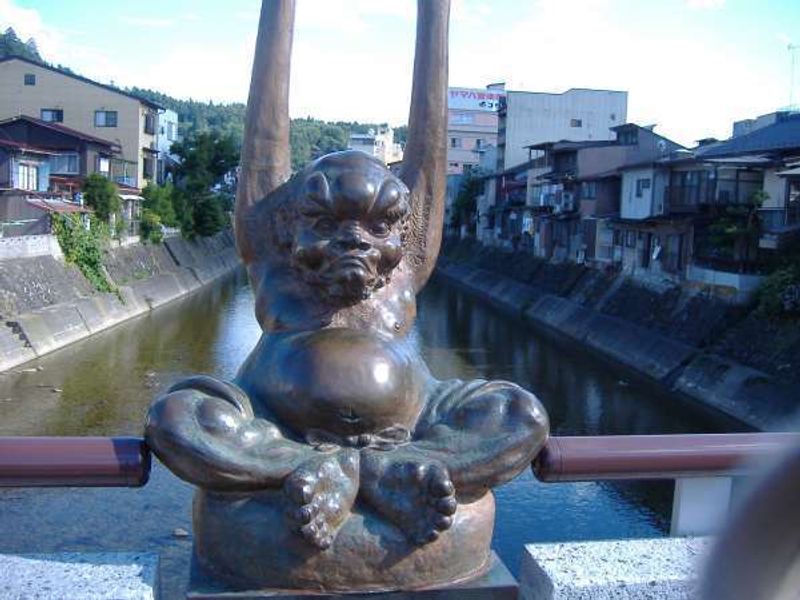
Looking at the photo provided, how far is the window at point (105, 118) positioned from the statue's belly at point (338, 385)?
36.9 metres

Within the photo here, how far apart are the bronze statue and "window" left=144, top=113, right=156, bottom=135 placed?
37383mm

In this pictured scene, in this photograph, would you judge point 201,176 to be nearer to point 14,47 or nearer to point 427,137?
point 14,47

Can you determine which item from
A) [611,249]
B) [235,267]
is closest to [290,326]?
[611,249]

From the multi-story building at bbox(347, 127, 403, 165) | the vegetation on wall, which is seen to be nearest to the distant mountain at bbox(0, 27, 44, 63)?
the multi-story building at bbox(347, 127, 403, 165)

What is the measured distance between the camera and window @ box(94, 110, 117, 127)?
119 ft

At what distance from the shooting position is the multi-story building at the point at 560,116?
42.9 meters

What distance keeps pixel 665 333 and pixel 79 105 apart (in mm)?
26534

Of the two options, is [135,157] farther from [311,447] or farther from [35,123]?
[311,447]

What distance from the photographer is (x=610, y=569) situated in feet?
7.37

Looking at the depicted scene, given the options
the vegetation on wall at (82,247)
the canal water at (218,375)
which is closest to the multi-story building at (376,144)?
the canal water at (218,375)

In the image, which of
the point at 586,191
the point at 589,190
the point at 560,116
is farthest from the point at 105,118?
the point at 560,116

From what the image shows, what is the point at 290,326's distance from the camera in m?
2.43

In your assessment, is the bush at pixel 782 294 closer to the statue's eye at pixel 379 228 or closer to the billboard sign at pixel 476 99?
the statue's eye at pixel 379 228

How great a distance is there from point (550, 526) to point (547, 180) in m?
24.4
